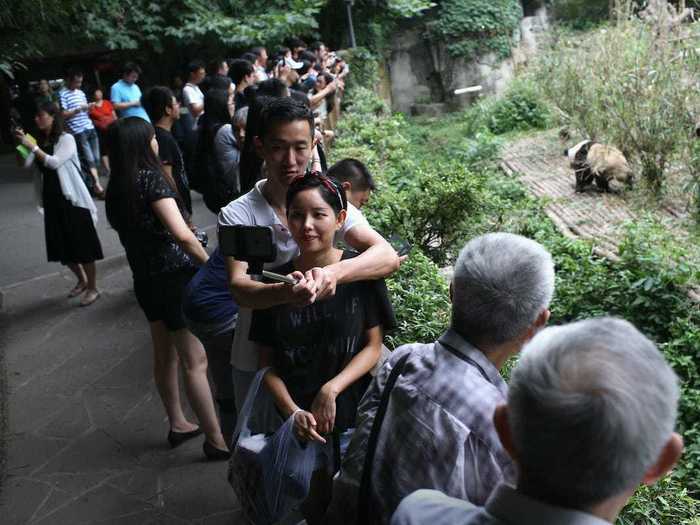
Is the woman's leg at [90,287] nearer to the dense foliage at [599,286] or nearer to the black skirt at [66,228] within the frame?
the black skirt at [66,228]

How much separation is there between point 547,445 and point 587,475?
0.25ft

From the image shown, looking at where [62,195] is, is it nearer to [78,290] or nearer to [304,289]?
[78,290]

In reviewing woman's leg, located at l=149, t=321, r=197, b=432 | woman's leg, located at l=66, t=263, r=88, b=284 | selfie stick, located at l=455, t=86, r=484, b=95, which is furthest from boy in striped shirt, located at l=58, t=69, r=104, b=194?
selfie stick, located at l=455, t=86, r=484, b=95

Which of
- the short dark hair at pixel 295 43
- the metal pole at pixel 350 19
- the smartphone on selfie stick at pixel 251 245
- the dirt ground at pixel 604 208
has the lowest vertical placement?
the dirt ground at pixel 604 208

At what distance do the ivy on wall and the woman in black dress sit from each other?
17.0 m

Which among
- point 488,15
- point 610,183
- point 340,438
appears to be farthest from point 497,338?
point 488,15

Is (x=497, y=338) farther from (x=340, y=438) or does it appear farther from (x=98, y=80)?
(x=98, y=80)

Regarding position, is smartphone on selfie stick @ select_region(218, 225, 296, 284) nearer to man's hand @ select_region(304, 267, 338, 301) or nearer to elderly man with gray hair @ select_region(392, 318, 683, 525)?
man's hand @ select_region(304, 267, 338, 301)

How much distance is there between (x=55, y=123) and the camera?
6.17 m

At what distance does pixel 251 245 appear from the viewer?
2.30 metres

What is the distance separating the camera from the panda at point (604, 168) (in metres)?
9.02

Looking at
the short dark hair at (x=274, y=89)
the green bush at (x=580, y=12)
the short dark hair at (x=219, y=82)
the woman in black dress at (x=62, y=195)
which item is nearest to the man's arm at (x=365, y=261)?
the short dark hair at (x=274, y=89)

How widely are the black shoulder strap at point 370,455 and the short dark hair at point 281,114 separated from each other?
49.2 inches

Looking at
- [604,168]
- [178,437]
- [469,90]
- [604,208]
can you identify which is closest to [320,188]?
[178,437]
